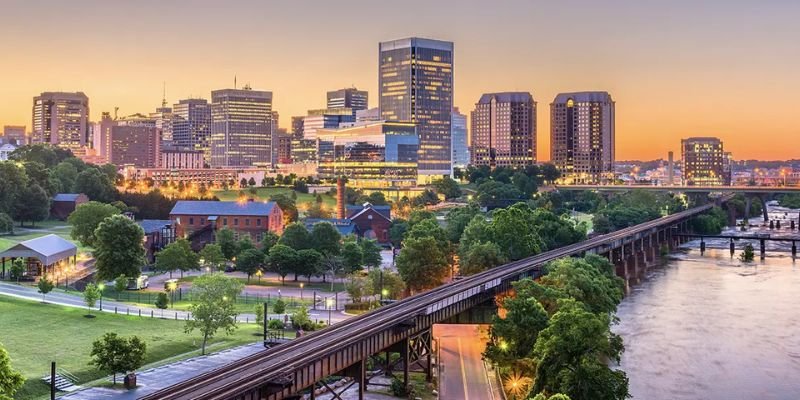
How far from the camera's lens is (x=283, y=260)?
117 metres

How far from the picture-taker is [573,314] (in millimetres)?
57062

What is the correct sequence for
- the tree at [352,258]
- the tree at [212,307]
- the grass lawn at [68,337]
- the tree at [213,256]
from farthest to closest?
the tree at [352,258] < the tree at [213,256] < the tree at [212,307] < the grass lawn at [68,337]

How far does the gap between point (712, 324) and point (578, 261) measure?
696 inches

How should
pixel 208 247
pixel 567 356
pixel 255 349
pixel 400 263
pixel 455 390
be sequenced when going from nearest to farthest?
pixel 567 356
pixel 455 390
pixel 255 349
pixel 400 263
pixel 208 247

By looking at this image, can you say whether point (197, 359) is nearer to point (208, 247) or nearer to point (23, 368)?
point (23, 368)

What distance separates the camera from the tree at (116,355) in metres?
58.2

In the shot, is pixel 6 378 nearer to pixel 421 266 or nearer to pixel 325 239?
pixel 421 266

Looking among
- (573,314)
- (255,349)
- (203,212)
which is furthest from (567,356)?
(203,212)

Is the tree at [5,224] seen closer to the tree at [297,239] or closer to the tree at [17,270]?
the tree at [17,270]

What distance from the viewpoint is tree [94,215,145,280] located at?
344 feet

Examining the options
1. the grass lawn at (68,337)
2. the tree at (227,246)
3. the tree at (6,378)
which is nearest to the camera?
the tree at (6,378)

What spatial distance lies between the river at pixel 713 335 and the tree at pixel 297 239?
49.6 m

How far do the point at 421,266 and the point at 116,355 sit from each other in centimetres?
5312

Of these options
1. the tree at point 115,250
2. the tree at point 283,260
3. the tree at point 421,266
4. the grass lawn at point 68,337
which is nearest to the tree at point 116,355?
the grass lawn at point 68,337
